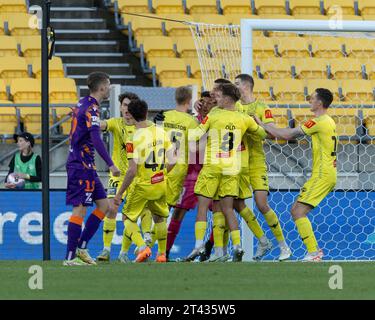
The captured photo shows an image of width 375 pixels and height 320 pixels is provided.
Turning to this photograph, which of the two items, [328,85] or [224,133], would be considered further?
[328,85]

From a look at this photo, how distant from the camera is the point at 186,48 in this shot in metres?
19.8

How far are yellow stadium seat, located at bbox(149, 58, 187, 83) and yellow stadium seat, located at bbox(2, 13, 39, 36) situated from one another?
2.00 metres

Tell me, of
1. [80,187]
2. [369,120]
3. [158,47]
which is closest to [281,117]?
[369,120]

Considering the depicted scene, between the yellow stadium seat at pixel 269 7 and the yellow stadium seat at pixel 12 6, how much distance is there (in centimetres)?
382

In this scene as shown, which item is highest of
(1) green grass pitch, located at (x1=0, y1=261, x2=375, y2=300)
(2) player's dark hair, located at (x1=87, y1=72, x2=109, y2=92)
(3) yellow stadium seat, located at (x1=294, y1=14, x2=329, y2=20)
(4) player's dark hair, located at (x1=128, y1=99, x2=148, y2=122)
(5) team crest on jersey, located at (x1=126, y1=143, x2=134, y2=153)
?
(3) yellow stadium seat, located at (x1=294, y1=14, x2=329, y2=20)

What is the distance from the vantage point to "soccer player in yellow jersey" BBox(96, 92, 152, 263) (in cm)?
1337

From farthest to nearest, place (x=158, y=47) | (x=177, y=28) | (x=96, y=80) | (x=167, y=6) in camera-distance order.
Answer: (x=167, y=6)
(x=177, y=28)
(x=158, y=47)
(x=96, y=80)

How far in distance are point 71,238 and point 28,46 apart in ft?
25.9

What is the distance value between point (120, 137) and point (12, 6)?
7.19m

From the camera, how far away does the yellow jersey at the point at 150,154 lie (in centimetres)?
1272

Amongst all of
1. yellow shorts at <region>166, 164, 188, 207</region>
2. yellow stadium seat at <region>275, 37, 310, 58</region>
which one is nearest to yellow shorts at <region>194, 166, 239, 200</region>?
yellow shorts at <region>166, 164, 188, 207</region>

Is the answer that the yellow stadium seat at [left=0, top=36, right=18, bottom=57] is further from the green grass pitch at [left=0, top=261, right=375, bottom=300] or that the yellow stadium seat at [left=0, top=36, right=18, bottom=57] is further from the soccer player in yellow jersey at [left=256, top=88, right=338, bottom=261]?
the green grass pitch at [left=0, top=261, right=375, bottom=300]

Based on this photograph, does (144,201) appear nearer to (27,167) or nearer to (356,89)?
(27,167)
